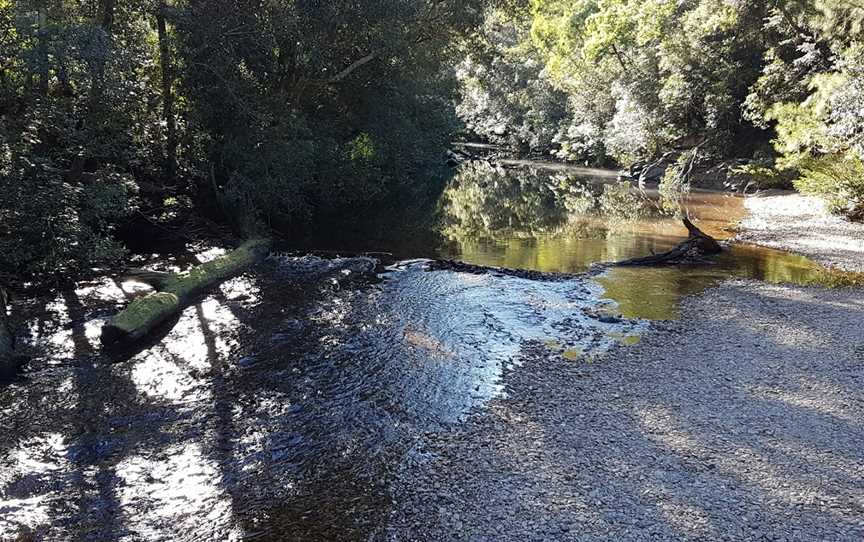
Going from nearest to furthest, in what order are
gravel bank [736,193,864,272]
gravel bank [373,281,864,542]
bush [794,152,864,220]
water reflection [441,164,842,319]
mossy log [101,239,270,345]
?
gravel bank [373,281,864,542] → mossy log [101,239,270,345] → water reflection [441,164,842,319] → gravel bank [736,193,864,272] → bush [794,152,864,220]

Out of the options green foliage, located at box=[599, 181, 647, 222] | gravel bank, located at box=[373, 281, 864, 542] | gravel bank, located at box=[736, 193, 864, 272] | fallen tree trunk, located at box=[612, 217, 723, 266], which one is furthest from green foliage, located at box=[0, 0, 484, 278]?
gravel bank, located at box=[736, 193, 864, 272]

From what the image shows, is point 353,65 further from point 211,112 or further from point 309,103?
point 211,112

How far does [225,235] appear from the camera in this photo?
1814 centimetres

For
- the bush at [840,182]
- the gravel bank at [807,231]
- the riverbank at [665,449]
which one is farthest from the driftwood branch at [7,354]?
the bush at [840,182]

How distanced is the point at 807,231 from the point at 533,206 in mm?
11305

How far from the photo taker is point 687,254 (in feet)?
50.4

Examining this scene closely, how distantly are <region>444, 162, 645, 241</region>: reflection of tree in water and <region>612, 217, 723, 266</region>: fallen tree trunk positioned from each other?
14.5 ft

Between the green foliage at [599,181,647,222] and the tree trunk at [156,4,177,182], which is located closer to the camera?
the tree trunk at [156,4,177,182]

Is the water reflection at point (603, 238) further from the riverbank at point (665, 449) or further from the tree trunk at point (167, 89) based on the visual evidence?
the tree trunk at point (167, 89)

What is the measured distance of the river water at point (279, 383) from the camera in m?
5.78

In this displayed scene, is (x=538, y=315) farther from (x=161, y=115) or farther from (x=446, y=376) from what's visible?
(x=161, y=115)

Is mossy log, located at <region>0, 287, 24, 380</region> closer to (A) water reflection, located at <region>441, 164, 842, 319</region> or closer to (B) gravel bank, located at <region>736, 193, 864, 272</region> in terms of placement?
(A) water reflection, located at <region>441, 164, 842, 319</region>

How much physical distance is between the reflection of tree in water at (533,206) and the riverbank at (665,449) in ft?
37.1

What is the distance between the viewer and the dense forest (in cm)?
1130
